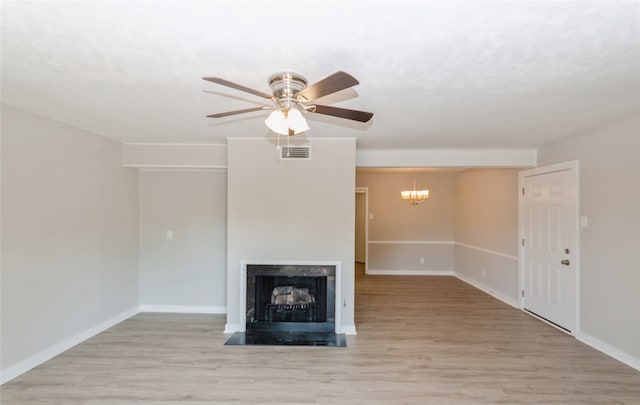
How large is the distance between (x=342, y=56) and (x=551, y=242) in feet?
13.0

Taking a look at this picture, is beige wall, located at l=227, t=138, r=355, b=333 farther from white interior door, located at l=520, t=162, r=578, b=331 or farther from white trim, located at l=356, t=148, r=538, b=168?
white interior door, located at l=520, t=162, r=578, b=331

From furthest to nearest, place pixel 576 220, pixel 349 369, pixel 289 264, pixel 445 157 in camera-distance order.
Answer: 1. pixel 445 157
2. pixel 289 264
3. pixel 576 220
4. pixel 349 369

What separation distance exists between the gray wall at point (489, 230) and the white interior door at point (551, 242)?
0.30 metres

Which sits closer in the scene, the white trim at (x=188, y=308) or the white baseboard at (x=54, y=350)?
the white baseboard at (x=54, y=350)

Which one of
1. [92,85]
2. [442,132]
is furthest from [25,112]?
[442,132]

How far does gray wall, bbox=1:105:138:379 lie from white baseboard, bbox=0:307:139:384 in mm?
18

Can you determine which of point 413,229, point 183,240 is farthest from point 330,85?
point 413,229

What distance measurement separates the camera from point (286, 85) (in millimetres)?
1900

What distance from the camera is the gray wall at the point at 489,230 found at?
501 cm

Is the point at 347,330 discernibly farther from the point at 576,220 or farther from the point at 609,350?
the point at 576,220

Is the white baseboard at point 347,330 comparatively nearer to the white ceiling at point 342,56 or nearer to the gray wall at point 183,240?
the gray wall at point 183,240

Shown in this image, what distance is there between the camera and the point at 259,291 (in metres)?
3.85

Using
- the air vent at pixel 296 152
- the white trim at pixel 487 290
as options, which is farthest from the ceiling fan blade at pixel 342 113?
the white trim at pixel 487 290

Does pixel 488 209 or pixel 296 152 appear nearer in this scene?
pixel 296 152
